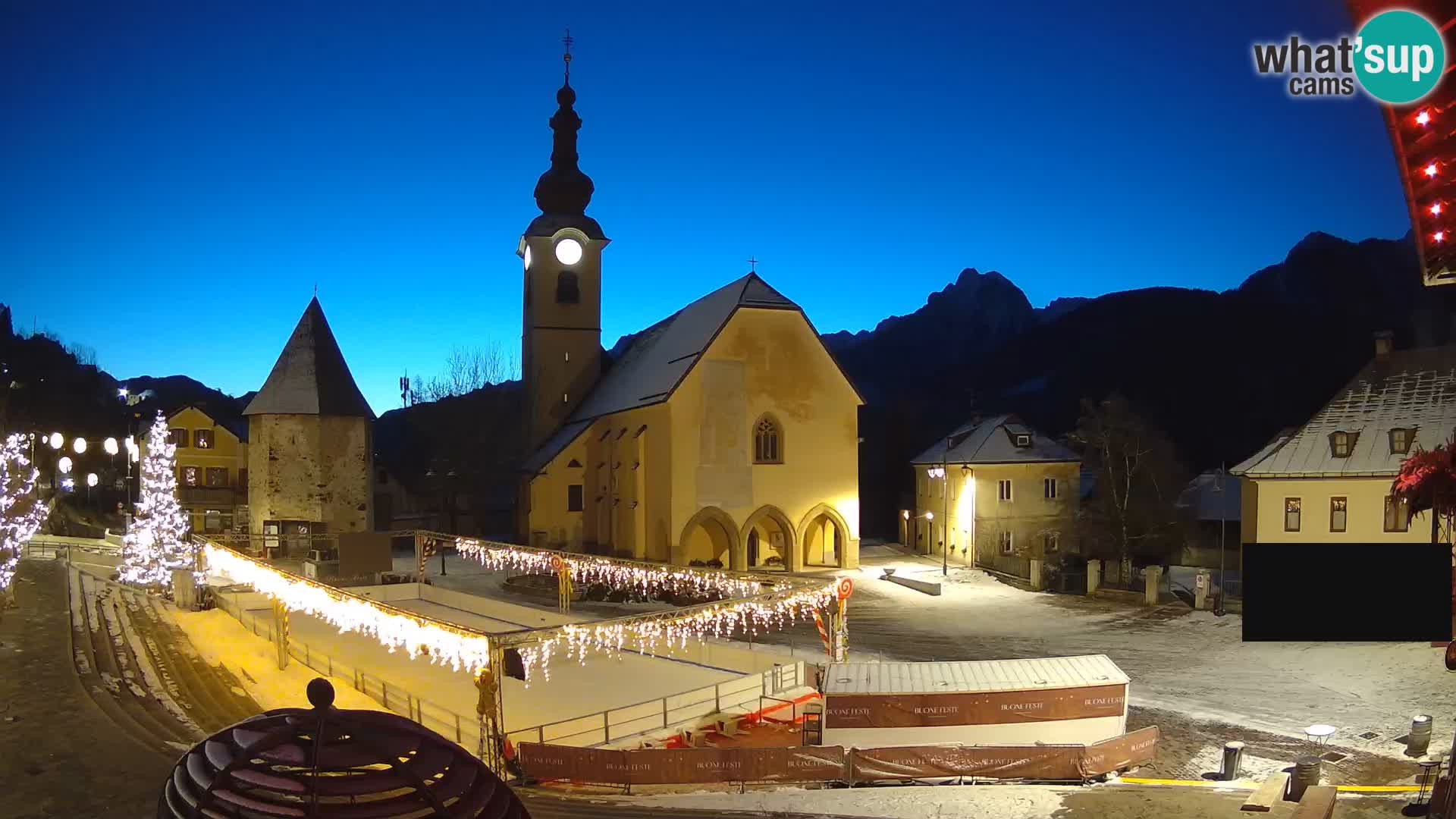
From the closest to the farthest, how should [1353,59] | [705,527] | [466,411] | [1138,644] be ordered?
[1353,59]
[1138,644]
[705,527]
[466,411]

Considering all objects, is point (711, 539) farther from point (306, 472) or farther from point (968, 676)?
point (968, 676)

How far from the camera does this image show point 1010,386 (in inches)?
4038

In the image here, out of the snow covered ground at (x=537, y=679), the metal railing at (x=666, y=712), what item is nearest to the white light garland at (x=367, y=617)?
the snow covered ground at (x=537, y=679)

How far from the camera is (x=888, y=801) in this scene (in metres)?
13.2

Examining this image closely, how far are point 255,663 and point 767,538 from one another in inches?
902

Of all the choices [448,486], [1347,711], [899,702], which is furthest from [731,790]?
[448,486]

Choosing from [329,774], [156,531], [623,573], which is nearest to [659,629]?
[623,573]

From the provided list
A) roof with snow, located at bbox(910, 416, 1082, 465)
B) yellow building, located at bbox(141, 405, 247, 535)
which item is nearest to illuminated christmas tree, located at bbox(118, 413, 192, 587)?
yellow building, located at bbox(141, 405, 247, 535)

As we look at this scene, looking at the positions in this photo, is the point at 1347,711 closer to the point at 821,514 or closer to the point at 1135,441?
the point at 1135,441

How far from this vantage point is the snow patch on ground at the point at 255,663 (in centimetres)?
1750

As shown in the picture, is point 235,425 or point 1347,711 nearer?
point 1347,711

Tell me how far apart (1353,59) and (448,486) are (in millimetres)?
56921

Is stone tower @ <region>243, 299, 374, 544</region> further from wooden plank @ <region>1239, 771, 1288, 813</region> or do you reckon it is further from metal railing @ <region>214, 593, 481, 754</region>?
wooden plank @ <region>1239, 771, 1288, 813</region>

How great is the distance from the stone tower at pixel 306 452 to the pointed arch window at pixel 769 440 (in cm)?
1825
